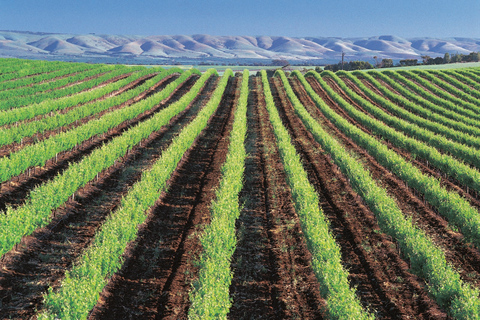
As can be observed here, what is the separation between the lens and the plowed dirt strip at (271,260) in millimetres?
9719

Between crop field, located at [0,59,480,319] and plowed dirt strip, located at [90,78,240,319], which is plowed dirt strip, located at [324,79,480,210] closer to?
crop field, located at [0,59,480,319]

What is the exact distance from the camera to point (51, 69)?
5706 cm

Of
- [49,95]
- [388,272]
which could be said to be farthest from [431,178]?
[49,95]

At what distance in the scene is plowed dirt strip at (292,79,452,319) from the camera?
952 cm

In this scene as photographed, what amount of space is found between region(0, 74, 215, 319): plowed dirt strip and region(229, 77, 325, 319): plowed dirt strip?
5.21 m

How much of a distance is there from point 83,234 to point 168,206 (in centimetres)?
377

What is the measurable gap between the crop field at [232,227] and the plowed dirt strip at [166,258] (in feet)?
0.17

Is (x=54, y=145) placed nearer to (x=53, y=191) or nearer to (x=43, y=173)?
(x=43, y=173)

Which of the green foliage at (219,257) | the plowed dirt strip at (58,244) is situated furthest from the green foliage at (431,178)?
the plowed dirt strip at (58,244)

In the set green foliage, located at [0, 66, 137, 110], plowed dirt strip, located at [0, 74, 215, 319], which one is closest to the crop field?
plowed dirt strip, located at [0, 74, 215, 319]

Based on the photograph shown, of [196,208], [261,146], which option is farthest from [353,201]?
[261,146]

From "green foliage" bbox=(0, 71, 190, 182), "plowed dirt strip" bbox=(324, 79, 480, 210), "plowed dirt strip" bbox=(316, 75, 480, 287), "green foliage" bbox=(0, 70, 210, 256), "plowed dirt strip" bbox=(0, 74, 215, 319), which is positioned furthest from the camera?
"plowed dirt strip" bbox=(324, 79, 480, 210)

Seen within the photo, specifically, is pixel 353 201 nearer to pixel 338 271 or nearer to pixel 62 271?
pixel 338 271

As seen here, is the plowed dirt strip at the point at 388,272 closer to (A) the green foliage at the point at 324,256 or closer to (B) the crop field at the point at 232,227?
(B) the crop field at the point at 232,227
